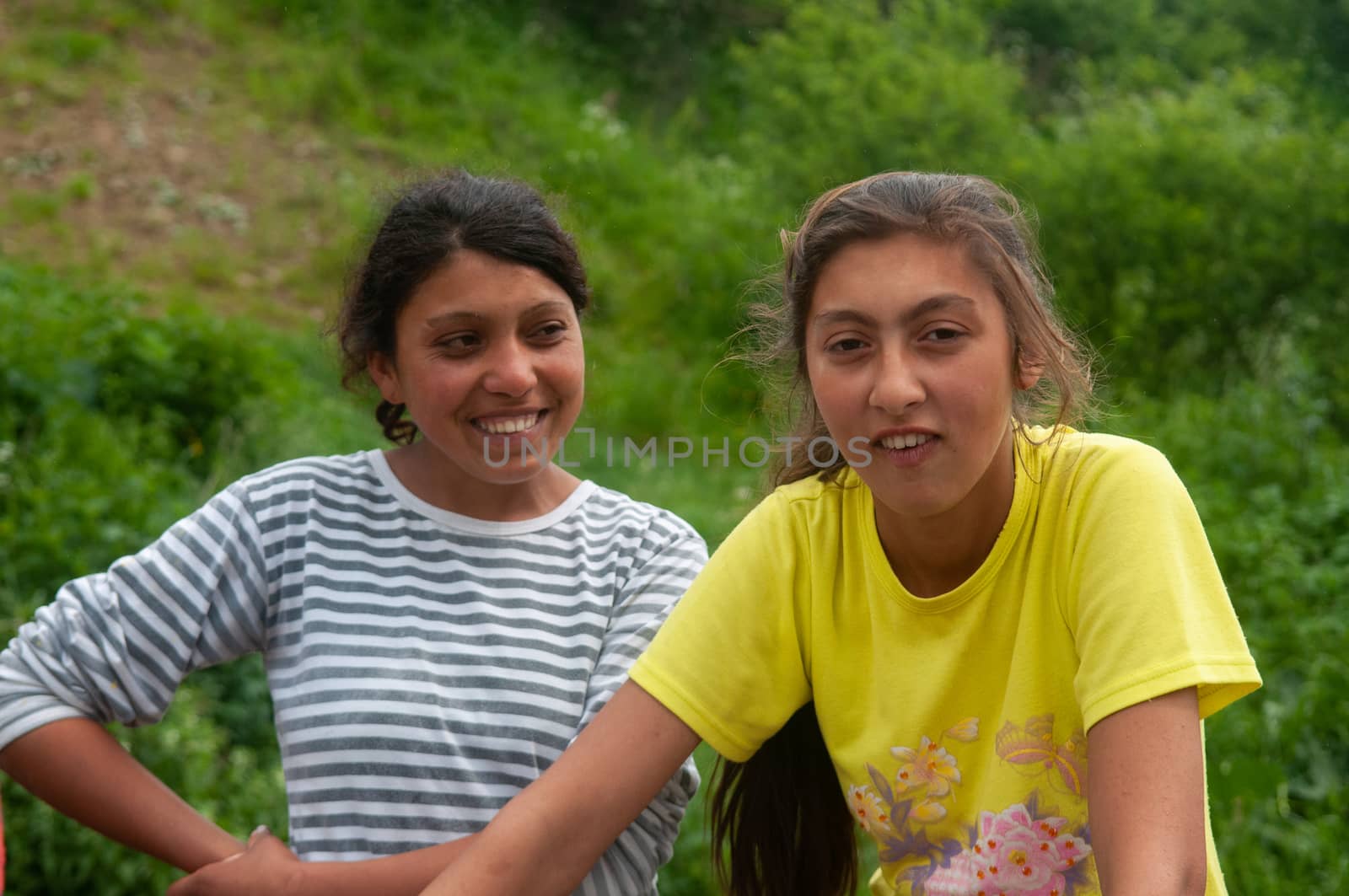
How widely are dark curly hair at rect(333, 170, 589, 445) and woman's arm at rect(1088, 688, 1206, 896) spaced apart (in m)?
1.13

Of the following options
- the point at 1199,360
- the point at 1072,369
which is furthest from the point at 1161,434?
the point at 1072,369

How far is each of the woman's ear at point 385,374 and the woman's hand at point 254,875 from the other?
0.73 metres

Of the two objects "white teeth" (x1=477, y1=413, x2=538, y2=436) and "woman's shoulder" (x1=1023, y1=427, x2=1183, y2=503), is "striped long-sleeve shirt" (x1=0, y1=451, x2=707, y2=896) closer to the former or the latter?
"white teeth" (x1=477, y1=413, x2=538, y2=436)

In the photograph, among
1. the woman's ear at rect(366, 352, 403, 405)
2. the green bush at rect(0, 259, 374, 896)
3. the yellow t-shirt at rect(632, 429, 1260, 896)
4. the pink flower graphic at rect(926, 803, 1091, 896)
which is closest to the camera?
the yellow t-shirt at rect(632, 429, 1260, 896)

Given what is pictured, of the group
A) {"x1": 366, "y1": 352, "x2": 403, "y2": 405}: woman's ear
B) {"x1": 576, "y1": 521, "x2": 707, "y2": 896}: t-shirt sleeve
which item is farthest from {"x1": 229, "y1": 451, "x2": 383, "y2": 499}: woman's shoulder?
{"x1": 576, "y1": 521, "x2": 707, "y2": 896}: t-shirt sleeve

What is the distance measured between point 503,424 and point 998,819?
3.08 feet

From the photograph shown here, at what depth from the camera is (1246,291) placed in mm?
6270

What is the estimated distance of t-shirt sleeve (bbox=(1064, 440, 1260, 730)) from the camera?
1612mm

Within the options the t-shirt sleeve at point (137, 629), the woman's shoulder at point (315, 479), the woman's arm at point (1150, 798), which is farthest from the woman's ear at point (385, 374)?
the woman's arm at point (1150, 798)

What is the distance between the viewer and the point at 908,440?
1.76 m

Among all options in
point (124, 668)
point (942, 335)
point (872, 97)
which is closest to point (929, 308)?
point (942, 335)

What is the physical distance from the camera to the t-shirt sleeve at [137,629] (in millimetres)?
2072

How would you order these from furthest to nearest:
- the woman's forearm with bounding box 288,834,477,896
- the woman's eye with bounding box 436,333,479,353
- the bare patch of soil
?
the bare patch of soil, the woman's eye with bounding box 436,333,479,353, the woman's forearm with bounding box 288,834,477,896

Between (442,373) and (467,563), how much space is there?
0.99 feet
